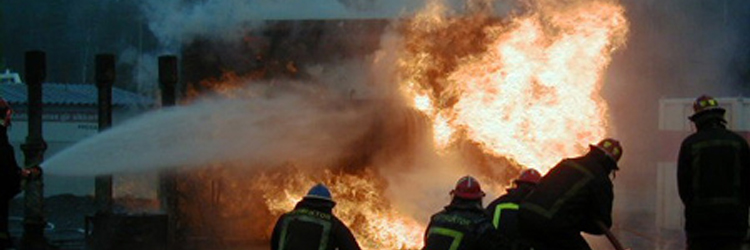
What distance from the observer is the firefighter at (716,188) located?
6523 mm

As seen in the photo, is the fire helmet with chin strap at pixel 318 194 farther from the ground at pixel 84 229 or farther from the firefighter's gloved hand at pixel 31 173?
the ground at pixel 84 229

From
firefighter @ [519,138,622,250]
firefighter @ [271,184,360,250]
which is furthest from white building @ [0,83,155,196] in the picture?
firefighter @ [519,138,622,250]

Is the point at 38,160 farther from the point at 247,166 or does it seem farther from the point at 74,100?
the point at 74,100

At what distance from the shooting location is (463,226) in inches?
240

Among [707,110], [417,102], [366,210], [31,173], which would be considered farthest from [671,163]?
[31,173]

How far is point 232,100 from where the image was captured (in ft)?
40.7

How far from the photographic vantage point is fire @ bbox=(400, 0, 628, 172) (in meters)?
11.3

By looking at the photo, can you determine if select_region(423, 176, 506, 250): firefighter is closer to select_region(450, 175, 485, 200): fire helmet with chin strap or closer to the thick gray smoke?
select_region(450, 175, 485, 200): fire helmet with chin strap

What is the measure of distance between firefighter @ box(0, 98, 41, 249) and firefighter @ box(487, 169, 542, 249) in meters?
3.85

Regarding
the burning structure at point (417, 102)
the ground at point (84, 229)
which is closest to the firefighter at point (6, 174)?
the burning structure at point (417, 102)

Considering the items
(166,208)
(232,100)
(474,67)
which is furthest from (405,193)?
(166,208)

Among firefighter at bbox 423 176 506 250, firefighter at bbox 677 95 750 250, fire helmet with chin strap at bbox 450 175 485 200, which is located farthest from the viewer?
firefighter at bbox 677 95 750 250

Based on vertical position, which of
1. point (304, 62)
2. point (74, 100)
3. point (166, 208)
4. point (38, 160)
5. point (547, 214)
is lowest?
point (547, 214)

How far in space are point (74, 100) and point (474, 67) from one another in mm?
15866
